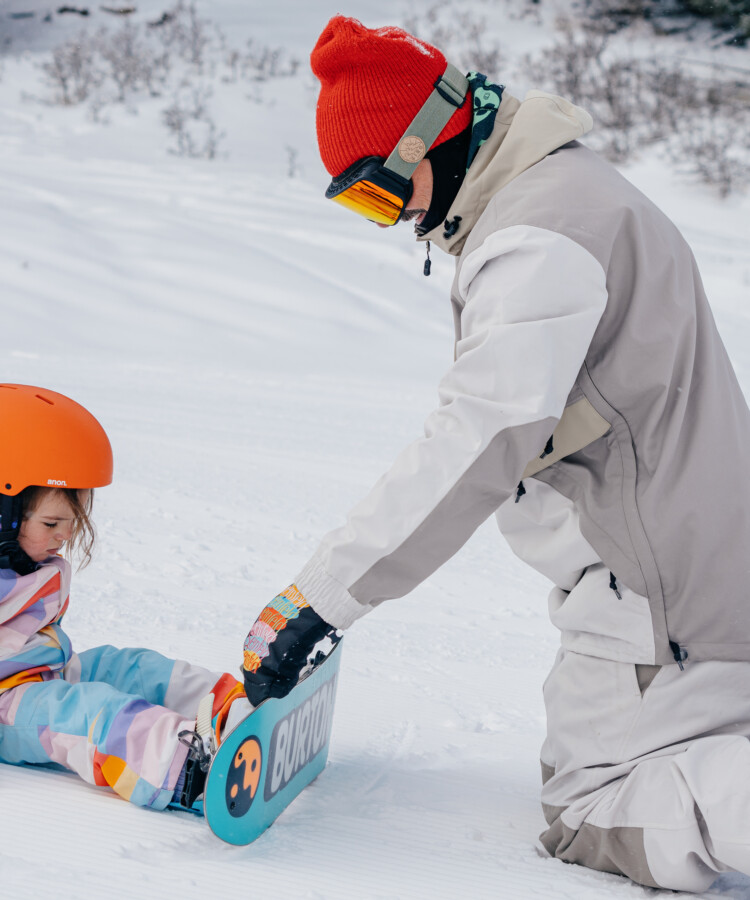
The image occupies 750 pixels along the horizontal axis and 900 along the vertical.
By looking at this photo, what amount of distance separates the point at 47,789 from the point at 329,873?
0.57 metres

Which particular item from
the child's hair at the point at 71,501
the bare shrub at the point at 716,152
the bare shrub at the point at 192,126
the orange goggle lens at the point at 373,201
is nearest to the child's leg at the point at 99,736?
the child's hair at the point at 71,501

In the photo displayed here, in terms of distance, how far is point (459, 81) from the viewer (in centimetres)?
171

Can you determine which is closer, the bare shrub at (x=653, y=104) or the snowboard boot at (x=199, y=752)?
the snowboard boot at (x=199, y=752)

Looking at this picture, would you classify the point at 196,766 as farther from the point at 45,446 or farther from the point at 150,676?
the point at 45,446

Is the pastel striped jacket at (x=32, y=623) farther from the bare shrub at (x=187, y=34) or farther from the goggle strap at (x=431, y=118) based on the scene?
the bare shrub at (x=187, y=34)

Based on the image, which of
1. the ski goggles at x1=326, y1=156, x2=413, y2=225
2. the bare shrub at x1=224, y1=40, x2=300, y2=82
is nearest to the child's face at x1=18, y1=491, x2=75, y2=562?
the ski goggles at x1=326, y1=156, x2=413, y2=225

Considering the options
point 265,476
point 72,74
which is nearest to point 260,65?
point 72,74

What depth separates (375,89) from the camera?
1691 millimetres

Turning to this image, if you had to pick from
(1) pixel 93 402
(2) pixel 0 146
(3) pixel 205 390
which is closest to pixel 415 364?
(3) pixel 205 390

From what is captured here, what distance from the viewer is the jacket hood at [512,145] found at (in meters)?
1.65

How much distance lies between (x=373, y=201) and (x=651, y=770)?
108 centimetres

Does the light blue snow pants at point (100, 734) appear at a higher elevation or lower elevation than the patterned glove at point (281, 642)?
lower

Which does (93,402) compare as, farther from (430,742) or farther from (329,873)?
(329,873)

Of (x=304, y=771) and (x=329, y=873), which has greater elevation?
(x=329, y=873)
